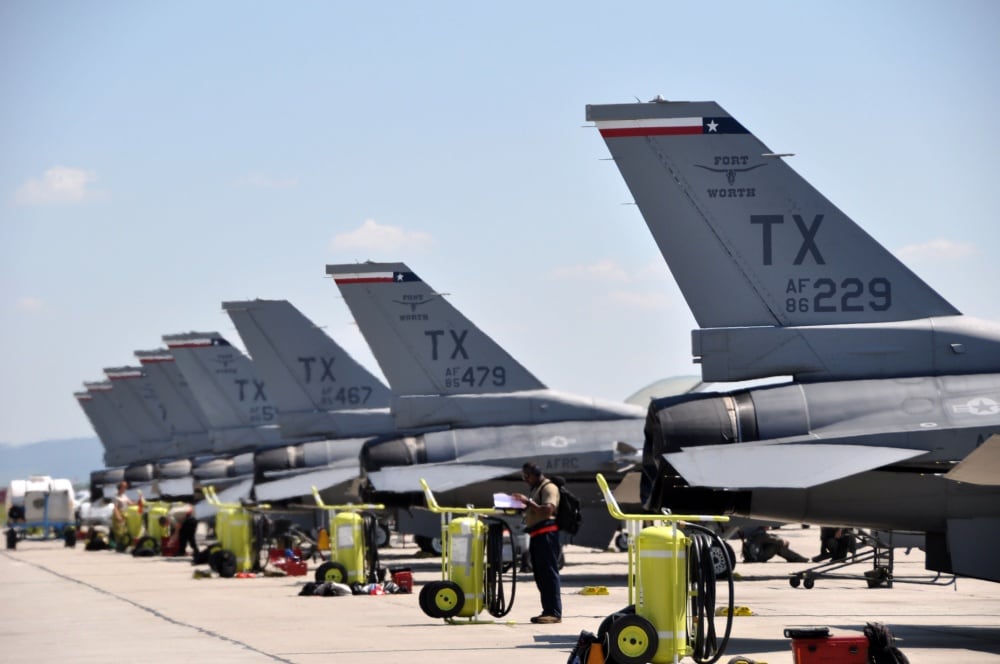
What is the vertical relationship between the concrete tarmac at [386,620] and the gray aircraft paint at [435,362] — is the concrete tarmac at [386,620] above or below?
below

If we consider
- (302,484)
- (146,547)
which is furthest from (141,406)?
(302,484)

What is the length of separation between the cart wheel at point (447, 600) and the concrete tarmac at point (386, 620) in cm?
16

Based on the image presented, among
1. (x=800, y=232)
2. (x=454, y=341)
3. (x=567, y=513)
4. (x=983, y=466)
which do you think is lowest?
(x=567, y=513)

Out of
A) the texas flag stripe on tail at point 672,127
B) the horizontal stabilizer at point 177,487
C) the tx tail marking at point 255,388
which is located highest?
the texas flag stripe on tail at point 672,127

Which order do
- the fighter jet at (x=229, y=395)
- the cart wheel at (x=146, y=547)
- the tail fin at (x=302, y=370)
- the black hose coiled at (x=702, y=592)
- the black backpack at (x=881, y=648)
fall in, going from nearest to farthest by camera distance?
the black backpack at (x=881, y=648), the black hose coiled at (x=702, y=592), the tail fin at (x=302, y=370), the cart wheel at (x=146, y=547), the fighter jet at (x=229, y=395)

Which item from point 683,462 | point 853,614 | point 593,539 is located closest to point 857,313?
point 683,462

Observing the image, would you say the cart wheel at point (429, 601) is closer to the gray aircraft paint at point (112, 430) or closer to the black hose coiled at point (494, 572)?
the black hose coiled at point (494, 572)

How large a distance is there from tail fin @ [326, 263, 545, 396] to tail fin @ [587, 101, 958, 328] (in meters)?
12.7

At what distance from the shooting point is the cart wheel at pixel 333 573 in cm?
2227

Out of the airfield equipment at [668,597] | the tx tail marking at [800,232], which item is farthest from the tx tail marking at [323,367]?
the airfield equipment at [668,597]

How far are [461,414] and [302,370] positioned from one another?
8.46 metres

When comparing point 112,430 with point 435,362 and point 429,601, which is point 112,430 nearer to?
point 435,362

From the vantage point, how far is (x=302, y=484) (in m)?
31.8

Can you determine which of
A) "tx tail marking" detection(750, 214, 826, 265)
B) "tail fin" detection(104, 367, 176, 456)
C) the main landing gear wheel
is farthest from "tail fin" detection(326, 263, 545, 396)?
"tail fin" detection(104, 367, 176, 456)
